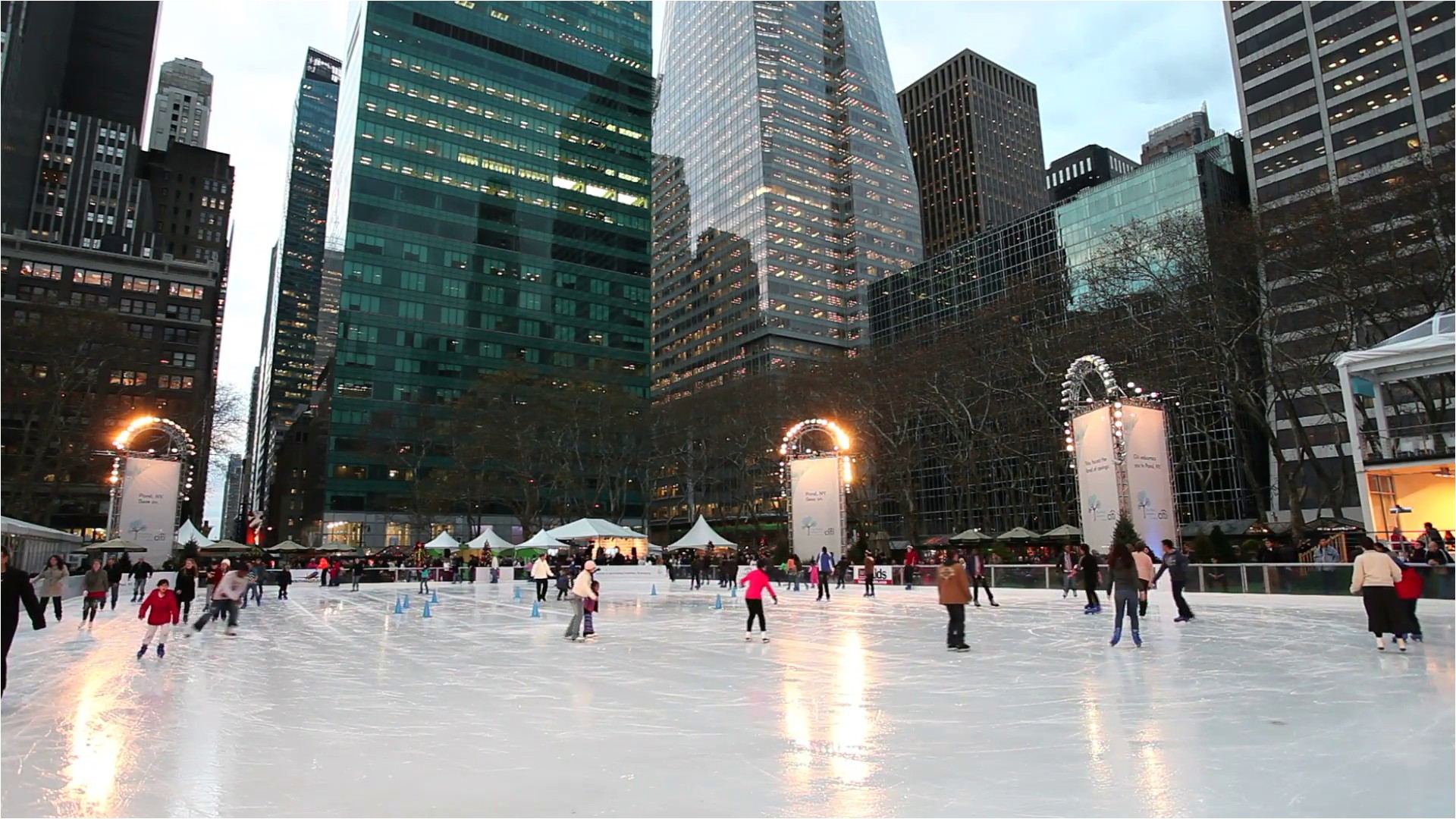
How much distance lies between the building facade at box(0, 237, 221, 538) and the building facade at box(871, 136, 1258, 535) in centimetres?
4664

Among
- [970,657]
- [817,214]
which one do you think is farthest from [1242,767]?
[817,214]

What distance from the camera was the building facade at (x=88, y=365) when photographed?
41781 mm

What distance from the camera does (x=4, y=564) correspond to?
7996 mm

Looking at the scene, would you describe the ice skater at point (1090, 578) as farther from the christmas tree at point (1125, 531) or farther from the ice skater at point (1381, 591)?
the ice skater at point (1381, 591)

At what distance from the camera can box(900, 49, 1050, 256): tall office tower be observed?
165 metres

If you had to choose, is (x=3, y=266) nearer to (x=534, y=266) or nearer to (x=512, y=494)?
(x=534, y=266)

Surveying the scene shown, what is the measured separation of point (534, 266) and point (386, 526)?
110 ft

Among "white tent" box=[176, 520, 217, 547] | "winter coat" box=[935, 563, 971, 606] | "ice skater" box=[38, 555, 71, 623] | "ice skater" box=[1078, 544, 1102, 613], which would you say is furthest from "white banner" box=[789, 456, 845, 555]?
"white tent" box=[176, 520, 217, 547]

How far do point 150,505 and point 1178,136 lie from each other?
16286 centimetres

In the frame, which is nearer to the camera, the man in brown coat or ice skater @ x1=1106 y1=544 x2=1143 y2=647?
ice skater @ x1=1106 y1=544 x2=1143 y2=647

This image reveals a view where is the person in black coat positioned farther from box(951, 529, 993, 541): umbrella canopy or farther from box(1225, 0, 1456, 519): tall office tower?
box(1225, 0, 1456, 519): tall office tower

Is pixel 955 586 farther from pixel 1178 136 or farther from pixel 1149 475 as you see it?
Result: pixel 1178 136

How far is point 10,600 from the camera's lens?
8.02 meters

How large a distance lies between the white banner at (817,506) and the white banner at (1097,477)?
953cm
